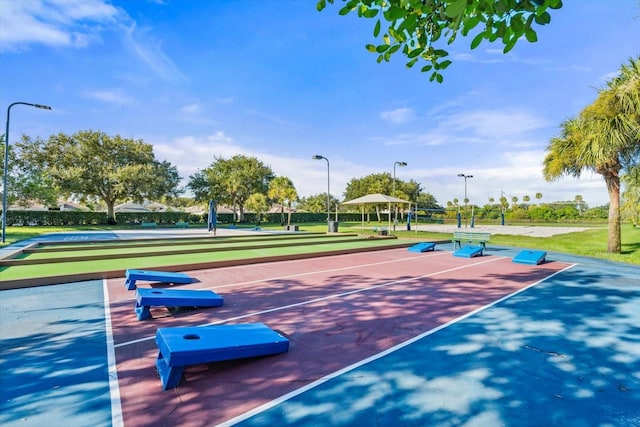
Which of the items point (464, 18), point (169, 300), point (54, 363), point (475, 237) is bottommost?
point (54, 363)

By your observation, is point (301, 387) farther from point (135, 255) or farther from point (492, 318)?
point (135, 255)

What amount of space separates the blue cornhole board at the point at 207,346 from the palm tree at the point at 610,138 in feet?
48.1

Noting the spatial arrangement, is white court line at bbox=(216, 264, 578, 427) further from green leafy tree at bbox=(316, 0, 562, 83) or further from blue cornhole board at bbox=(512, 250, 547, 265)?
blue cornhole board at bbox=(512, 250, 547, 265)

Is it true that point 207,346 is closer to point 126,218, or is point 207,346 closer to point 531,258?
point 531,258

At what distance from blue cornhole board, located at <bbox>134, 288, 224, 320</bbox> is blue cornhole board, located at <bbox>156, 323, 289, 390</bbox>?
5.35ft

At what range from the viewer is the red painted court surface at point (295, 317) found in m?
2.96

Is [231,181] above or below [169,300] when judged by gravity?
above

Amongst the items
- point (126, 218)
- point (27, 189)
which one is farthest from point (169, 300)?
point (126, 218)

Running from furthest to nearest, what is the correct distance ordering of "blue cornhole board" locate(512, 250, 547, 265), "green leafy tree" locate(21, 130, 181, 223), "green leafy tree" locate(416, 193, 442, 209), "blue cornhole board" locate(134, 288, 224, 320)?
"green leafy tree" locate(416, 193, 442, 209) → "green leafy tree" locate(21, 130, 181, 223) → "blue cornhole board" locate(512, 250, 547, 265) → "blue cornhole board" locate(134, 288, 224, 320)

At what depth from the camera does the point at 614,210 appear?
44.1ft

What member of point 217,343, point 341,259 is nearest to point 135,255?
point 341,259

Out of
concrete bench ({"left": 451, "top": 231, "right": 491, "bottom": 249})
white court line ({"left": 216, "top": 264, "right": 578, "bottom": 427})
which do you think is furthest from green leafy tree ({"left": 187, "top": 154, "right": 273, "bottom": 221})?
white court line ({"left": 216, "top": 264, "right": 578, "bottom": 427})

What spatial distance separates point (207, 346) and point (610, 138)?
15.6 metres

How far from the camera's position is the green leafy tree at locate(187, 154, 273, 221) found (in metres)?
45.2
